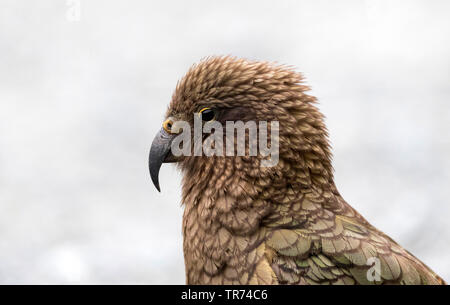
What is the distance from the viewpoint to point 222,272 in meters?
3.02

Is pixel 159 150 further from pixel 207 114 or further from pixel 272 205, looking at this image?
pixel 272 205

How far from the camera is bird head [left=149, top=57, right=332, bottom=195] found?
124 inches

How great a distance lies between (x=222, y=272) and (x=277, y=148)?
2.82 ft

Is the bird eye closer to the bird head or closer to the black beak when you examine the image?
the bird head

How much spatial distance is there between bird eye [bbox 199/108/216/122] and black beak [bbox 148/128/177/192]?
0.32 metres

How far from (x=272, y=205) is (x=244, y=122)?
1.89 ft

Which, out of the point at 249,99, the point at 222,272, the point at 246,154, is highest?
the point at 249,99

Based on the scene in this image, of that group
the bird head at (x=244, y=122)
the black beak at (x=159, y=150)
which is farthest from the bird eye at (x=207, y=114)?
the black beak at (x=159, y=150)

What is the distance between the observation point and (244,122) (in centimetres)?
321

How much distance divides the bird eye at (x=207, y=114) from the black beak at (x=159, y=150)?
321 mm
